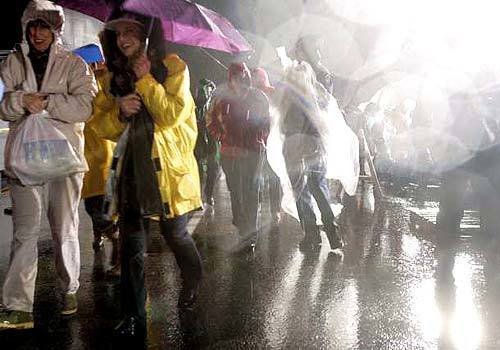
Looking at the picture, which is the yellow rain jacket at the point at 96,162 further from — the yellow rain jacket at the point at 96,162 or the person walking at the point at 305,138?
the person walking at the point at 305,138

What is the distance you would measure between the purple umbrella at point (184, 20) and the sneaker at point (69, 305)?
2131mm

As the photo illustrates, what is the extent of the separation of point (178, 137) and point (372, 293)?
239cm

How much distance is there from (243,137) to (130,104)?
337cm

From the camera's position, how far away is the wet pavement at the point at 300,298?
424cm

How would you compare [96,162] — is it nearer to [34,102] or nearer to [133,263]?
[34,102]

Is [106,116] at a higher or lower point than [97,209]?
higher

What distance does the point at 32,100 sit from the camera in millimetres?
4184

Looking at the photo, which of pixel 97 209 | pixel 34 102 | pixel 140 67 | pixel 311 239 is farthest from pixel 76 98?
pixel 311 239

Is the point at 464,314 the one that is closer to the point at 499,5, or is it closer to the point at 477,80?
the point at 477,80

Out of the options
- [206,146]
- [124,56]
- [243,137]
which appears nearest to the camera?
[124,56]

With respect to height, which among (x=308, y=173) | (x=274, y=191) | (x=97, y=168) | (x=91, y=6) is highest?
(x=91, y=6)

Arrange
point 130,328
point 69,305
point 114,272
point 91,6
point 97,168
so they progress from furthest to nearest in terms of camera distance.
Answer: point 97,168 < point 114,272 < point 91,6 < point 69,305 < point 130,328

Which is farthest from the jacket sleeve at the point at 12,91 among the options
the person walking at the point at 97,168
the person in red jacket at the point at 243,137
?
the person in red jacket at the point at 243,137

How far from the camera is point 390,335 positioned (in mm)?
4332
